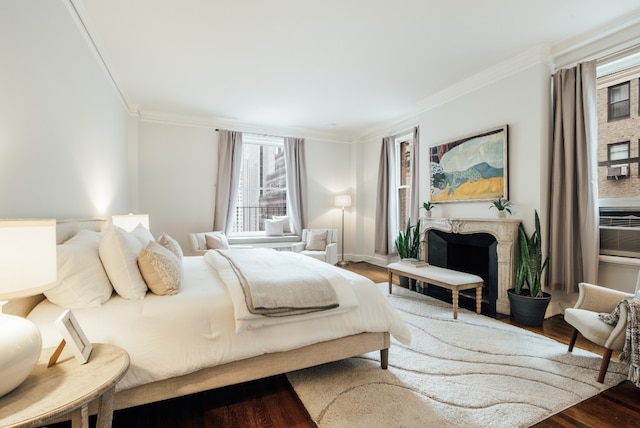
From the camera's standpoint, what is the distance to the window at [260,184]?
6.04 meters

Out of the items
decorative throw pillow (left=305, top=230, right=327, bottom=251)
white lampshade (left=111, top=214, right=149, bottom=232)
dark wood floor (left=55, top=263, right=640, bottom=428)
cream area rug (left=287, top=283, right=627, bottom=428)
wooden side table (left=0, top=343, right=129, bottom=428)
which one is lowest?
dark wood floor (left=55, top=263, right=640, bottom=428)

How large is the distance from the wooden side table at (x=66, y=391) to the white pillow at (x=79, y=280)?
0.35 m

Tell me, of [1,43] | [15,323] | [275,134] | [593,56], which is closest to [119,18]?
[1,43]

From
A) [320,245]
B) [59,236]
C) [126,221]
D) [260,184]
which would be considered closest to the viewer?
[59,236]

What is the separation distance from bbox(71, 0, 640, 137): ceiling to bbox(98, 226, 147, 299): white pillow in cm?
192

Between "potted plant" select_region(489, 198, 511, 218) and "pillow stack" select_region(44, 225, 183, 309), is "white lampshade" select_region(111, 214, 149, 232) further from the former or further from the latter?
"potted plant" select_region(489, 198, 511, 218)

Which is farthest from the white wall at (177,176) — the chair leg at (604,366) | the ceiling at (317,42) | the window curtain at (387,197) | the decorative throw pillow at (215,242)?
the chair leg at (604,366)

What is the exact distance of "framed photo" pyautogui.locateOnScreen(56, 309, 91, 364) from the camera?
42.9 inches

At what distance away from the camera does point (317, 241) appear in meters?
5.52

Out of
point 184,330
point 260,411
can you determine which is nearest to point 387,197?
point 260,411

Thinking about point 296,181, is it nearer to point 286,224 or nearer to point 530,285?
point 286,224

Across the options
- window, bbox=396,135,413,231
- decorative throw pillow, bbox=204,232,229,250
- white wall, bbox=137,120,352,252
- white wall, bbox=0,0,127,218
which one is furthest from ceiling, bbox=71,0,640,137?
decorative throw pillow, bbox=204,232,229,250

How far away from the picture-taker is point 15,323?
3.34 ft

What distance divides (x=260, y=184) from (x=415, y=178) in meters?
3.04
